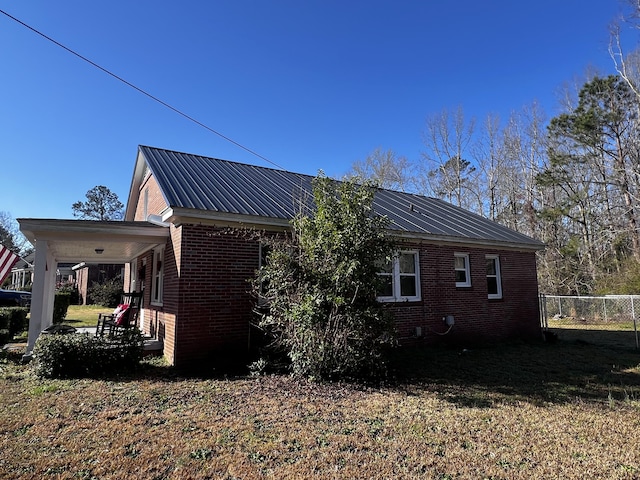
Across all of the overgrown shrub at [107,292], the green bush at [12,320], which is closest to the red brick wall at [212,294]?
the green bush at [12,320]

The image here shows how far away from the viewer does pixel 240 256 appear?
8391 mm

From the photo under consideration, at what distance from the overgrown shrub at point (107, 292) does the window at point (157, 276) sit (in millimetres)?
14071

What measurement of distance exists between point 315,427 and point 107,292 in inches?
948

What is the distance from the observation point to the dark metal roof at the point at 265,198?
28.4 ft

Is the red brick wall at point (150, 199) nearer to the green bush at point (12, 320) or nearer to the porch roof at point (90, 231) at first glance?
the porch roof at point (90, 231)

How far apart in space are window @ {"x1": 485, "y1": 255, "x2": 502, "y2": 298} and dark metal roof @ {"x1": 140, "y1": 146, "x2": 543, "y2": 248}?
2.40 feet

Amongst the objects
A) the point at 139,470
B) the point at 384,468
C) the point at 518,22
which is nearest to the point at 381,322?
the point at 384,468

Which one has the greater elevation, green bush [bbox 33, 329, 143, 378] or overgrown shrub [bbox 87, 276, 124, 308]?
overgrown shrub [bbox 87, 276, 124, 308]

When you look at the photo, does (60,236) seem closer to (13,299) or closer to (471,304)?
(471,304)

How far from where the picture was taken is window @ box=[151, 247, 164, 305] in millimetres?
9828

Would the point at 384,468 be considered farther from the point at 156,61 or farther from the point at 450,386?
the point at 156,61

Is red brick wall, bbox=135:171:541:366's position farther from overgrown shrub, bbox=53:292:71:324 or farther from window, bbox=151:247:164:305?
overgrown shrub, bbox=53:292:71:324

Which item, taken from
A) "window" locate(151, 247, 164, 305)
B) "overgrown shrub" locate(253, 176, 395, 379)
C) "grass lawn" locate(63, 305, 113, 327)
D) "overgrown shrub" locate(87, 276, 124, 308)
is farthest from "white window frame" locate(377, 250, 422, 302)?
"overgrown shrub" locate(87, 276, 124, 308)

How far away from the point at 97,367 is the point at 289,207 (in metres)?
5.30
